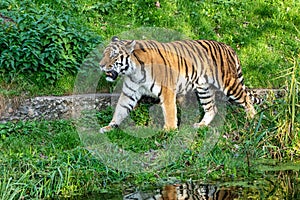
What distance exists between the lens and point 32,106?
9.26m

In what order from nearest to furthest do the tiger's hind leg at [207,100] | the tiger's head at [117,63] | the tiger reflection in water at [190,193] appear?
the tiger reflection in water at [190,193] < the tiger's head at [117,63] < the tiger's hind leg at [207,100]

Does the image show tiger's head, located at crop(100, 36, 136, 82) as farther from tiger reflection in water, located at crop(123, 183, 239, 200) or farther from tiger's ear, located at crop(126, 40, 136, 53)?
tiger reflection in water, located at crop(123, 183, 239, 200)

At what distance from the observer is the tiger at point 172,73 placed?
891cm

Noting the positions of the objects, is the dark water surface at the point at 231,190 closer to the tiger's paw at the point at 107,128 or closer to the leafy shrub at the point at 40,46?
the tiger's paw at the point at 107,128

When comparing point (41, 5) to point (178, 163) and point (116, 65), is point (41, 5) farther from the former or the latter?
point (178, 163)

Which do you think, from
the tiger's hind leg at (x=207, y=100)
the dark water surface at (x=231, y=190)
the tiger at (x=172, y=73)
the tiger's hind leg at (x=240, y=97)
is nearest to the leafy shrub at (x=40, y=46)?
the tiger at (x=172, y=73)

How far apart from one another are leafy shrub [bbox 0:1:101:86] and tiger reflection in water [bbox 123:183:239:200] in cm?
323

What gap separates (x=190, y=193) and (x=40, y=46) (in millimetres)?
3812

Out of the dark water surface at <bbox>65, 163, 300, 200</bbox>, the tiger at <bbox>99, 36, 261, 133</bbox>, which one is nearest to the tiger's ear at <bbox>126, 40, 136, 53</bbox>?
the tiger at <bbox>99, 36, 261, 133</bbox>

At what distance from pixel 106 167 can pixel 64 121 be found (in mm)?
1704

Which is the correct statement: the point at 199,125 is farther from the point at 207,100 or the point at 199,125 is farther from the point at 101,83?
the point at 101,83

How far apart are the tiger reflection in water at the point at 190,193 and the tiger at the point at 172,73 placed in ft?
5.56

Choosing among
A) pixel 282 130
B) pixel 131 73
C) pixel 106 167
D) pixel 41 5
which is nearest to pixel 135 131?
pixel 131 73

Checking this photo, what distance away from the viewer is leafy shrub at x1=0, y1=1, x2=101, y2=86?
31.1 feet
